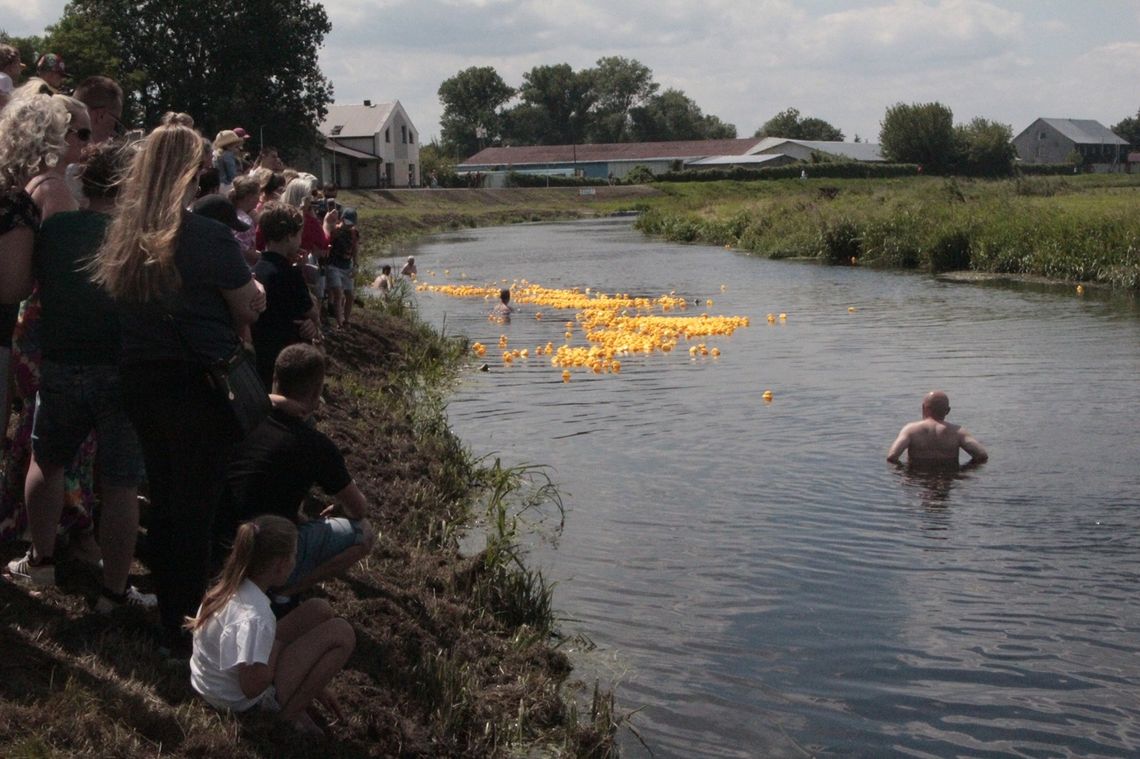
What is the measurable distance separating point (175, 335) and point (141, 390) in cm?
27

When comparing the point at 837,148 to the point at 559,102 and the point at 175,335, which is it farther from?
the point at 175,335

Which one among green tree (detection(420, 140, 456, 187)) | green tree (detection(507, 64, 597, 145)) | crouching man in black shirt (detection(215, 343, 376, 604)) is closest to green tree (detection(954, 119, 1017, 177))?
green tree (detection(420, 140, 456, 187))

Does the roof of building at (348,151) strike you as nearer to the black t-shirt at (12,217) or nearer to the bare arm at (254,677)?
the black t-shirt at (12,217)

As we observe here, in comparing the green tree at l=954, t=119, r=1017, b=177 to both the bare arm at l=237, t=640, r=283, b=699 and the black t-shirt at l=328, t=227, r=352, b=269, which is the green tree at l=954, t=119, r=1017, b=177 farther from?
the bare arm at l=237, t=640, r=283, b=699

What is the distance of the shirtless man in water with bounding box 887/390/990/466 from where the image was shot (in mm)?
12586

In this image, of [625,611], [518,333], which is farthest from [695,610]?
[518,333]

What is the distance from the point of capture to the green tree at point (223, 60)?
61938 millimetres

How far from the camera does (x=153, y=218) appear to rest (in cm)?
553

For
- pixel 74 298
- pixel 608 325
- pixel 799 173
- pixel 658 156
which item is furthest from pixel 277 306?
pixel 658 156

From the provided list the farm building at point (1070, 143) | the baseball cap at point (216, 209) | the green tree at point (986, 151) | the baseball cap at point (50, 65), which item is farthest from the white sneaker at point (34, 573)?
the farm building at point (1070, 143)

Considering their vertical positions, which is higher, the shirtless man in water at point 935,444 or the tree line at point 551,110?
the tree line at point 551,110

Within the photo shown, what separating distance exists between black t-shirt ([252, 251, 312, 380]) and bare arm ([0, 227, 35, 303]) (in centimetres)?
223

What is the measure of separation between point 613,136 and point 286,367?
552 ft

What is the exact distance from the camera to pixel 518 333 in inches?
950
